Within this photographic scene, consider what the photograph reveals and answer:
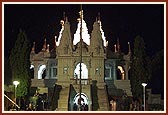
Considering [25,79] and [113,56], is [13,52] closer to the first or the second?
[25,79]

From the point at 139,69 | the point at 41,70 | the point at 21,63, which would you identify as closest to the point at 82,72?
the point at 41,70

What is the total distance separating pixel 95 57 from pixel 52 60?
4.30m

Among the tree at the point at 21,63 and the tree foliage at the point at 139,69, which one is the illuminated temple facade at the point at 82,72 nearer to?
the tree foliage at the point at 139,69

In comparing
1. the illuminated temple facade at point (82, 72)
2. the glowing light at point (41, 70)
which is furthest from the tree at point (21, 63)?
the glowing light at point (41, 70)

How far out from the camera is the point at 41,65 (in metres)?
36.7

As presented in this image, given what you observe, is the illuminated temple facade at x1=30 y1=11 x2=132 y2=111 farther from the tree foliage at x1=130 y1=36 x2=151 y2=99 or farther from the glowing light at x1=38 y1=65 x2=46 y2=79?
the tree foliage at x1=130 y1=36 x2=151 y2=99

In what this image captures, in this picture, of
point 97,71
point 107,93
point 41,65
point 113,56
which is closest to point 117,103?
point 107,93

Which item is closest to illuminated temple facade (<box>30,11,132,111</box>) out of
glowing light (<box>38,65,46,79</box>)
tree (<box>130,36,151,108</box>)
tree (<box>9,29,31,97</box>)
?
glowing light (<box>38,65,46,79</box>)

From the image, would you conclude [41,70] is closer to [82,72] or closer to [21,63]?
[82,72]

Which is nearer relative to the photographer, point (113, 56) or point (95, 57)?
point (95, 57)

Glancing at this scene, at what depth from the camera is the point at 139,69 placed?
28875mm

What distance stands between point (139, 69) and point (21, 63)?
8.17 metres

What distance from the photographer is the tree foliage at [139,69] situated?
28453 mm

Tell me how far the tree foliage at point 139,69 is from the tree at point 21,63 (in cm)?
731
